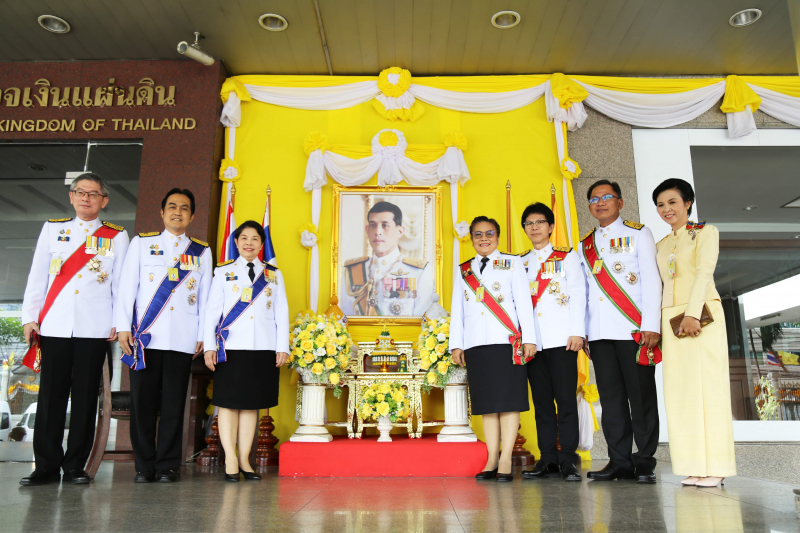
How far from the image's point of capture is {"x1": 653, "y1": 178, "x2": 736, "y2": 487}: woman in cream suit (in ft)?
9.03

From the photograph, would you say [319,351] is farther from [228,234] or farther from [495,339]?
[228,234]

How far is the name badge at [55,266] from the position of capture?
318 cm

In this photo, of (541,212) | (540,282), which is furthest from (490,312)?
(541,212)

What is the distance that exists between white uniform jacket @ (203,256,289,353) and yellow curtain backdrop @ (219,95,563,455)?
1.55m

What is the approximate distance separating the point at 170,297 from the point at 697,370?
109 inches

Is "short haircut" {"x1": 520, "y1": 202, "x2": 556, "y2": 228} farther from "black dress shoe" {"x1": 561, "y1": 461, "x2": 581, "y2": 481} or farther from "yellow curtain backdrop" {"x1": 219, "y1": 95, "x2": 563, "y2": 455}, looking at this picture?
"yellow curtain backdrop" {"x1": 219, "y1": 95, "x2": 563, "y2": 455}

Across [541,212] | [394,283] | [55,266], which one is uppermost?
[541,212]

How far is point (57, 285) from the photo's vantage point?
10.4ft

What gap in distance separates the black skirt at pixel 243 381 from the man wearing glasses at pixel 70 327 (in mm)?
648

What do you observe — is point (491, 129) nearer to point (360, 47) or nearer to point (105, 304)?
point (360, 47)

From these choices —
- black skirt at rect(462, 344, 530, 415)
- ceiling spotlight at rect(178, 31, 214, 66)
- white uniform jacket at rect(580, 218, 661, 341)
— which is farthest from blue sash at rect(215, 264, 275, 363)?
ceiling spotlight at rect(178, 31, 214, 66)

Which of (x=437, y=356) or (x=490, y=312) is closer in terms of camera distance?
(x=490, y=312)

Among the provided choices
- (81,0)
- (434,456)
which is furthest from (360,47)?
(434,456)

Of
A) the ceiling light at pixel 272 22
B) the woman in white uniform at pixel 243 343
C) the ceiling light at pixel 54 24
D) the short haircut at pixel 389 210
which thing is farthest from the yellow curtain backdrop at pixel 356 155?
the woman in white uniform at pixel 243 343
